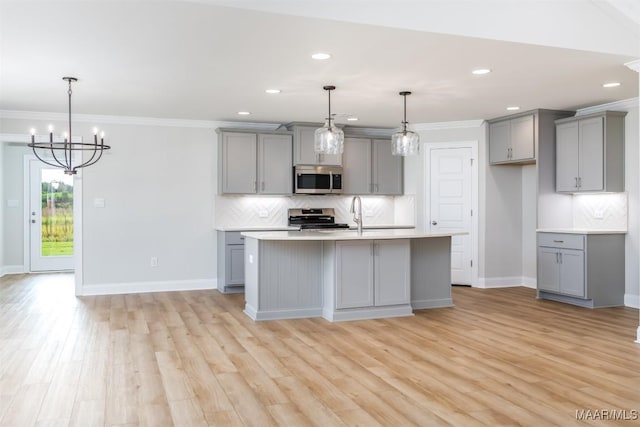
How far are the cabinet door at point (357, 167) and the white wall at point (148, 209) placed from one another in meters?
1.93

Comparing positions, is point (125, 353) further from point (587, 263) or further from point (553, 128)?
point (553, 128)

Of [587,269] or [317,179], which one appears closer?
[587,269]

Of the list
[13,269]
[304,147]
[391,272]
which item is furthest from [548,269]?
[13,269]

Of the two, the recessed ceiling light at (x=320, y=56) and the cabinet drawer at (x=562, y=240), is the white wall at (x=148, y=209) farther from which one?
the cabinet drawer at (x=562, y=240)

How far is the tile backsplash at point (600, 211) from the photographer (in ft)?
20.4

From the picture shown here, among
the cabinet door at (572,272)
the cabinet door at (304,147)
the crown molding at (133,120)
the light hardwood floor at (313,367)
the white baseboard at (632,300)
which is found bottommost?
the light hardwood floor at (313,367)

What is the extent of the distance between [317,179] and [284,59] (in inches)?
135

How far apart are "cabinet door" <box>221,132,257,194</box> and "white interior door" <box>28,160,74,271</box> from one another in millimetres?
3795

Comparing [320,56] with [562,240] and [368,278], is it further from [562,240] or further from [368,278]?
[562,240]

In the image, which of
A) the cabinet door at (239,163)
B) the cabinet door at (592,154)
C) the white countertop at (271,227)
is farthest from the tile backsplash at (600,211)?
the cabinet door at (239,163)

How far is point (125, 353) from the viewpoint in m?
4.16

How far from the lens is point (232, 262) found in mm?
7008

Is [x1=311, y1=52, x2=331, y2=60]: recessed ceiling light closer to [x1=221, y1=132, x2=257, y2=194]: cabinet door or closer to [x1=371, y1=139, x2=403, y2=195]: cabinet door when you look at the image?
[x1=221, y1=132, x2=257, y2=194]: cabinet door

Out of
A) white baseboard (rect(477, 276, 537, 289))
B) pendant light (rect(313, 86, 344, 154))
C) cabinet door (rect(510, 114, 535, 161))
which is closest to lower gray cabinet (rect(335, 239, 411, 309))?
pendant light (rect(313, 86, 344, 154))
